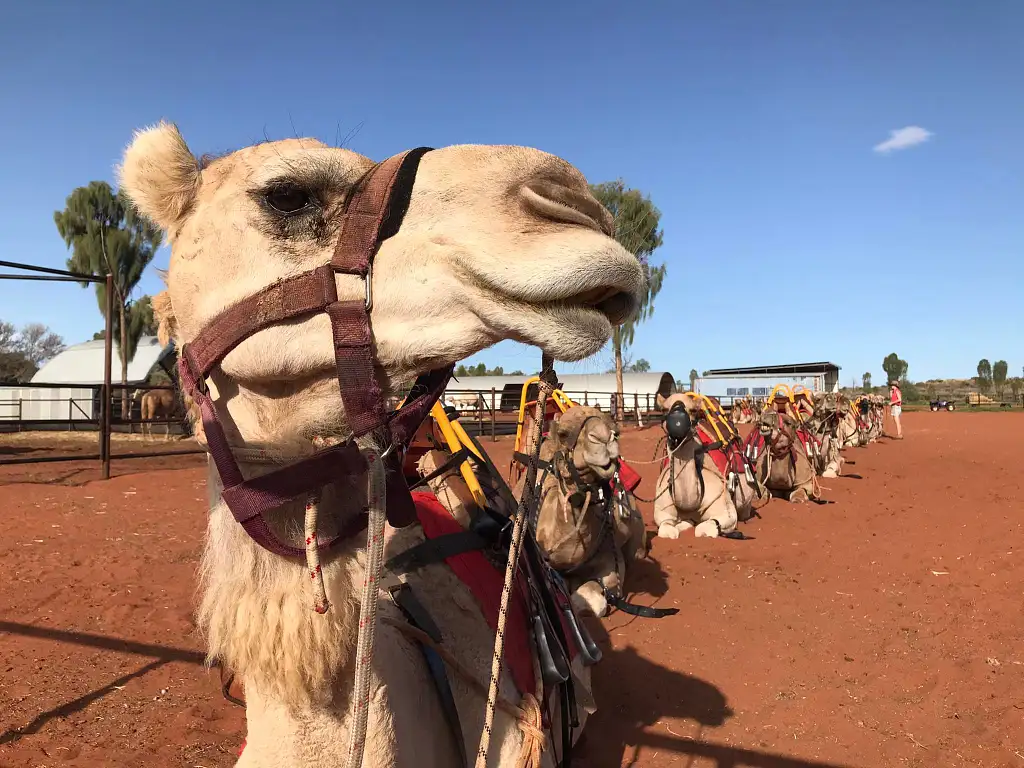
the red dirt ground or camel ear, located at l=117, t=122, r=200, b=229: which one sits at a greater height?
camel ear, located at l=117, t=122, r=200, b=229

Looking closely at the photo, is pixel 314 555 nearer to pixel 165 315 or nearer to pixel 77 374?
pixel 165 315

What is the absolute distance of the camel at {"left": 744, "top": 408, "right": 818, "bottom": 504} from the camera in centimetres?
1070

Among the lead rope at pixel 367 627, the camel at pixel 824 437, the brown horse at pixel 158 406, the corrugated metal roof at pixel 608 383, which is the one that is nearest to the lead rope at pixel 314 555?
the lead rope at pixel 367 627

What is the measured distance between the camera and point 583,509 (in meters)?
4.99

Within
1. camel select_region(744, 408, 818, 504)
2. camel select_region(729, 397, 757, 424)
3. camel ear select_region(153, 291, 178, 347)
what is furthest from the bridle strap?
camel select_region(729, 397, 757, 424)

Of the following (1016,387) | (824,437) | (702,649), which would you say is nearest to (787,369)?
(1016,387)

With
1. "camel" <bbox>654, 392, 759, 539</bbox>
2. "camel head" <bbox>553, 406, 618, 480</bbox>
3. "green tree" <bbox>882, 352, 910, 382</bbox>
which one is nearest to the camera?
"camel head" <bbox>553, 406, 618, 480</bbox>

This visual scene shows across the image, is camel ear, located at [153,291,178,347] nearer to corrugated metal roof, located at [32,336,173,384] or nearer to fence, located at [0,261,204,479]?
fence, located at [0,261,204,479]

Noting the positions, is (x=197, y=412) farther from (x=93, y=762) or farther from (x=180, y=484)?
(x=180, y=484)

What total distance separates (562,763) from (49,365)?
37.3 m

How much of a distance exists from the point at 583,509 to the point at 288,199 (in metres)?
4.14

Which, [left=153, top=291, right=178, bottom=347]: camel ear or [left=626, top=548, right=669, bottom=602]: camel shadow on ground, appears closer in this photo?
[left=153, top=291, right=178, bottom=347]: camel ear

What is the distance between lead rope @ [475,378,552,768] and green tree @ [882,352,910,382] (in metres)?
103

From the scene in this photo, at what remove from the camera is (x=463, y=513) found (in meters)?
2.72
